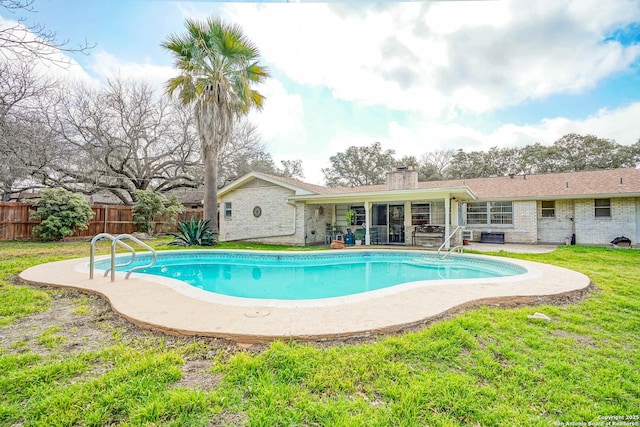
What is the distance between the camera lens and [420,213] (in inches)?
583

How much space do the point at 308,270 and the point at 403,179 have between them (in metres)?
7.29

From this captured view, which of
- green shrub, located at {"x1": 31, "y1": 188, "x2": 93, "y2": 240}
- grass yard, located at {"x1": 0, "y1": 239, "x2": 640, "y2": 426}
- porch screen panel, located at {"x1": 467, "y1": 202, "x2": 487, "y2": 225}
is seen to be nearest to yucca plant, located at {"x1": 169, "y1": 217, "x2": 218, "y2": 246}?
green shrub, located at {"x1": 31, "y1": 188, "x2": 93, "y2": 240}

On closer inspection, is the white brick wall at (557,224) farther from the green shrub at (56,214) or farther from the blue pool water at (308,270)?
the green shrub at (56,214)

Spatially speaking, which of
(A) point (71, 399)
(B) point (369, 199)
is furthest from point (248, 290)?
(B) point (369, 199)

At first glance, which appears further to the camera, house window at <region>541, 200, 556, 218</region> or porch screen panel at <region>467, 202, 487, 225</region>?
porch screen panel at <region>467, 202, 487, 225</region>

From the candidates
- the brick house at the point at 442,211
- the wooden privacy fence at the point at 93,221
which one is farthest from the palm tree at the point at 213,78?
the wooden privacy fence at the point at 93,221

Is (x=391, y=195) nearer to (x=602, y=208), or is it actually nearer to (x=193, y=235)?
(x=193, y=235)

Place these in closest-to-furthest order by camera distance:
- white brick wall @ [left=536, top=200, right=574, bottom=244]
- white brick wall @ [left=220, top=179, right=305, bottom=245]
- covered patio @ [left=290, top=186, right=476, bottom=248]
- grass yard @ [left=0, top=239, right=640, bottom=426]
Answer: grass yard @ [left=0, top=239, right=640, bottom=426], covered patio @ [left=290, top=186, right=476, bottom=248], white brick wall @ [left=536, top=200, right=574, bottom=244], white brick wall @ [left=220, top=179, right=305, bottom=245]

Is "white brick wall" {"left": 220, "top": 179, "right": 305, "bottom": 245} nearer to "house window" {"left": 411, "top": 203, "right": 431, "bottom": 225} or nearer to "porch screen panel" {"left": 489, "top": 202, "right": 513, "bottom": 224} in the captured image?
"house window" {"left": 411, "top": 203, "right": 431, "bottom": 225}

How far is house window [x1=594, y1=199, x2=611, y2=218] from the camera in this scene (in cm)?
1292

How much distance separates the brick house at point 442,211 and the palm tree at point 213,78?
7.51 feet

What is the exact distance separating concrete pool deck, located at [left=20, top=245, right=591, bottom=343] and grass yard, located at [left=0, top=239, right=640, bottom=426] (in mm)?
182

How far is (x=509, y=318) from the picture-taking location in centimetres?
380

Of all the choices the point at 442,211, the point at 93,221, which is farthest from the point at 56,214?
the point at 442,211
